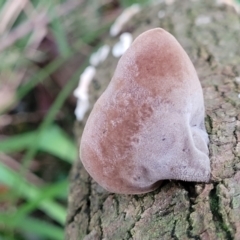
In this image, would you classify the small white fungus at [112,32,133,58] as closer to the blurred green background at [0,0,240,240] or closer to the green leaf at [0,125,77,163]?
the blurred green background at [0,0,240,240]

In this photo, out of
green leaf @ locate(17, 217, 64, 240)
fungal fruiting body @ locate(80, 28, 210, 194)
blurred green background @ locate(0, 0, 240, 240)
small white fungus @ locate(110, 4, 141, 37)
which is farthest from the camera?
blurred green background @ locate(0, 0, 240, 240)

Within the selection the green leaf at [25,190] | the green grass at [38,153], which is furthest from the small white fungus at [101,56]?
the green leaf at [25,190]

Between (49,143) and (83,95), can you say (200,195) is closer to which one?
(83,95)

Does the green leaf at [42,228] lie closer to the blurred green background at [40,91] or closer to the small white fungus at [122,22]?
the blurred green background at [40,91]

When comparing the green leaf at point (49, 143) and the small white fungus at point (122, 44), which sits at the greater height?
the small white fungus at point (122, 44)

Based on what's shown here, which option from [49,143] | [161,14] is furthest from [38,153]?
[161,14]

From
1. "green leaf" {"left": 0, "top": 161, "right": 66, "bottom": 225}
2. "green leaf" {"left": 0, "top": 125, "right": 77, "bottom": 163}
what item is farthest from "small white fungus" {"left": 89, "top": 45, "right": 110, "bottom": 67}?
"green leaf" {"left": 0, "top": 161, "right": 66, "bottom": 225}

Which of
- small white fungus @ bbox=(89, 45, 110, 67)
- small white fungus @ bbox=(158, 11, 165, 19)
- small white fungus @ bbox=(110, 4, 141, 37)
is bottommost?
small white fungus @ bbox=(89, 45, 110, 67)
